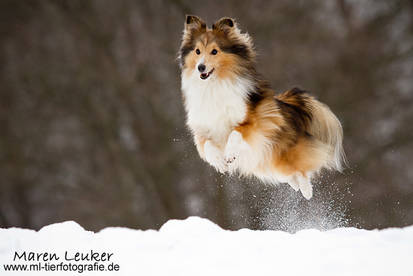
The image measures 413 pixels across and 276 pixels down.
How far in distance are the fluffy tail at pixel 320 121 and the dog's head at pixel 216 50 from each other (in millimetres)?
476

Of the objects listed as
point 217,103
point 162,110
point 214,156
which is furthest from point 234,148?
point 162,110

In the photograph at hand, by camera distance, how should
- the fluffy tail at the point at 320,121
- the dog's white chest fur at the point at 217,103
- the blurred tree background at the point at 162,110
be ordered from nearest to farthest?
the dog's white chest fur at the point at 217,103 → the fluffy tail at the point at 320,121 → the blurred tree background at the point at 162,110

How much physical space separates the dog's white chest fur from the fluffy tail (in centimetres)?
46

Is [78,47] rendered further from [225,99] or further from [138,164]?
[225,99]

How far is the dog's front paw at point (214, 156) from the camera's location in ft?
9.45

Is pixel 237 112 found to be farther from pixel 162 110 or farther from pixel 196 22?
pixel 162 110

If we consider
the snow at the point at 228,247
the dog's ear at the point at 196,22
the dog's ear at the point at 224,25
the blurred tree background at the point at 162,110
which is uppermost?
the blurred tree background at the point at 162,110

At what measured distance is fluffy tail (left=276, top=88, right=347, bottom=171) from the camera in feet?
10.3

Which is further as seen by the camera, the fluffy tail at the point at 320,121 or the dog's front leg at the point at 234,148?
the fluffy tail at the point at 320,121

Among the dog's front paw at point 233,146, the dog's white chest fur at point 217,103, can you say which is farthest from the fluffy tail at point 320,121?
the dog's front paw at point 233,146

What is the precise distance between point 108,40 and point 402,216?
388 centimetres

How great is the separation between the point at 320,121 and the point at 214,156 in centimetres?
81

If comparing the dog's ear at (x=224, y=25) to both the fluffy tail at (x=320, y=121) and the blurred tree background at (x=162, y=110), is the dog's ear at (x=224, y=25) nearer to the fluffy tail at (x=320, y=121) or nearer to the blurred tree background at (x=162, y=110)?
the fluffy tail at (x=320, y=121)

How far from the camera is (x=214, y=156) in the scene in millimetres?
2887
